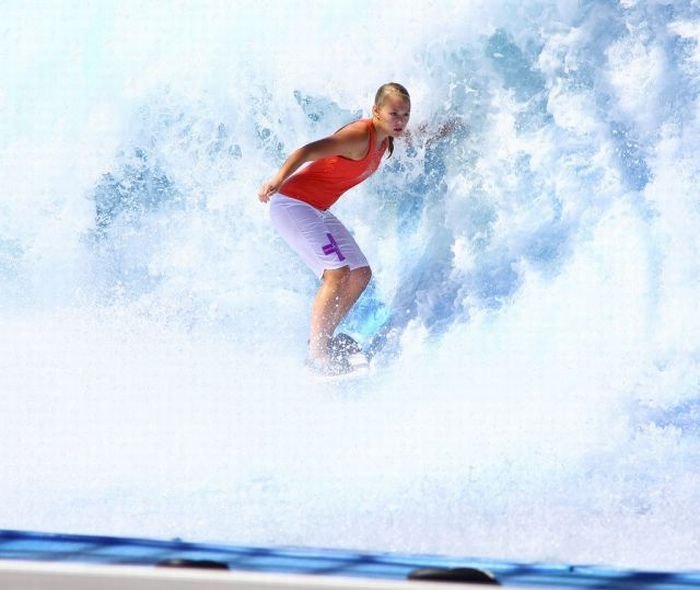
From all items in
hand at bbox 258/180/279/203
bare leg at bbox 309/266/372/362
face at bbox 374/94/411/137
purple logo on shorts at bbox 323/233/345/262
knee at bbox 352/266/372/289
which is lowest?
bare leg at bbox 309/266/372/362

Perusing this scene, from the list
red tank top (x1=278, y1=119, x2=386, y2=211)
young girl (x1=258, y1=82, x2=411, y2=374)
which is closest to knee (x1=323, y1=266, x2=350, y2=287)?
young girl (x1=258, y1=82, x2=411, y2=374)

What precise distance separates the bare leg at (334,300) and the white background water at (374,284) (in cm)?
6

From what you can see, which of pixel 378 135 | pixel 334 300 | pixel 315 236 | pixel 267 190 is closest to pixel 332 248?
pixel 315 236

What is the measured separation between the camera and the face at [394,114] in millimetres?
3689

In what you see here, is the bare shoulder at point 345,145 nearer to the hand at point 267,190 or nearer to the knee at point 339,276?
Result: the hand at point 267,190

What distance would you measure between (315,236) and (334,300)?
0.24m

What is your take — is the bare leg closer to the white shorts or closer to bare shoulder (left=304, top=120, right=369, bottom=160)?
the white shorts

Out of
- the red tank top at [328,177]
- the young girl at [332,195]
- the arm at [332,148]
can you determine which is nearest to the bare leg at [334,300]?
the young girl at [332,195]

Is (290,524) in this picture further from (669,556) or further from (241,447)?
(669,556)

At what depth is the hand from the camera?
3.76 m

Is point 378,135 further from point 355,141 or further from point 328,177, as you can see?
point 328,177

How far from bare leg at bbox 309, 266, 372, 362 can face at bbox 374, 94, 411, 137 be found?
0.51 meters

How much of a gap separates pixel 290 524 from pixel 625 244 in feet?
4.94

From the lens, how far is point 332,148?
370 centimetres
